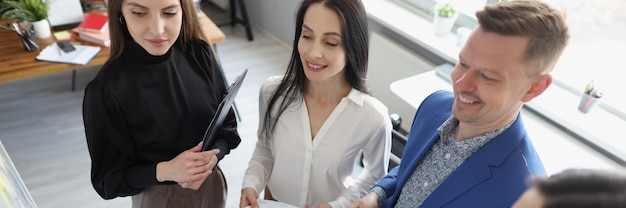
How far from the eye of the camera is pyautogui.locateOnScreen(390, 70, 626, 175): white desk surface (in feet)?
5.93

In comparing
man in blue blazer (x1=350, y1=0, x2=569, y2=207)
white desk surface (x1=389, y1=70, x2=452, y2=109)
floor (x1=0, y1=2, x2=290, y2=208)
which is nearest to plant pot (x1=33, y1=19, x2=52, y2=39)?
Answer: floor (x1=0, y1=2, x2=290, y2=208)

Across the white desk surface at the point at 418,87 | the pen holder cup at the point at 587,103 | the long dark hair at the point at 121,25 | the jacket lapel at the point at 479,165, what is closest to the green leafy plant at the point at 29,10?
the long dark hair at the point at 121,25

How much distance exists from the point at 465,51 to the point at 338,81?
1.56ft

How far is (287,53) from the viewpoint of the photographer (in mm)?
4113

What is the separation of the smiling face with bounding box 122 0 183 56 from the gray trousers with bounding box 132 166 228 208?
0.48 metres

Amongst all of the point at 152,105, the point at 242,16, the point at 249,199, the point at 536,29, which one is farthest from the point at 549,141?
the point at 242,16

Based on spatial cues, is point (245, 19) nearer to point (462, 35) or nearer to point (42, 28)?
point (42, 28)

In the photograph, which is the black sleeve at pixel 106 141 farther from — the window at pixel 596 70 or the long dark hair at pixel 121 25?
the window at pixel 596 70

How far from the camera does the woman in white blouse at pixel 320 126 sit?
1.28m

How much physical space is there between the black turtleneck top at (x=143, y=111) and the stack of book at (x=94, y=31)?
4.82ft

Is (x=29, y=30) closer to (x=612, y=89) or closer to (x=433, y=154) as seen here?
(x=433, y=154)

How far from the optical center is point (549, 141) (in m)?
1.96

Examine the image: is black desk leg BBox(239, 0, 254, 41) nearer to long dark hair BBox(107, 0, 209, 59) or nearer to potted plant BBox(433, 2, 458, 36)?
potted plant BBox(433, 2, 458, 36)

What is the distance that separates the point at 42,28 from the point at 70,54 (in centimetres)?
31
